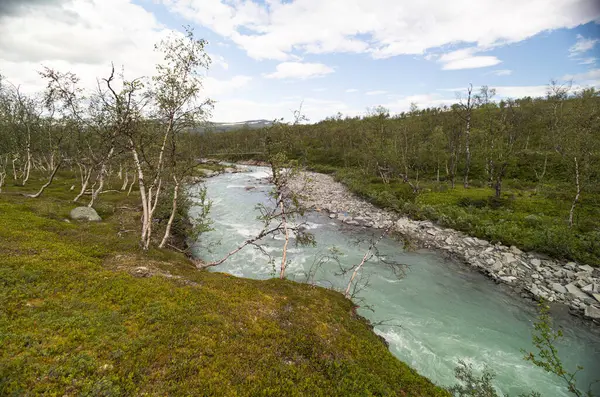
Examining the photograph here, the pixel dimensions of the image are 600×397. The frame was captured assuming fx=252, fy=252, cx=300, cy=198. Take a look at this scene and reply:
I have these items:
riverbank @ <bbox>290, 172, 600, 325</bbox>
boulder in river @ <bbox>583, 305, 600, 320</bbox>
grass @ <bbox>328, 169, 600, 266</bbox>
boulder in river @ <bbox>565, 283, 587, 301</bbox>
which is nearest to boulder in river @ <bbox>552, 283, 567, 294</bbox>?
riverbank @ <bbox>290, 172, 600, 325</bbox>

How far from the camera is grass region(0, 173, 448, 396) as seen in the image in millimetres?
6383

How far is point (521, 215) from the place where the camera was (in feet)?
91.5

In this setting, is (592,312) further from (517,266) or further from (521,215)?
(521,215)

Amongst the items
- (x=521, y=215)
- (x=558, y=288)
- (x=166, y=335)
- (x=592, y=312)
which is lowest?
(x=592, y=312)

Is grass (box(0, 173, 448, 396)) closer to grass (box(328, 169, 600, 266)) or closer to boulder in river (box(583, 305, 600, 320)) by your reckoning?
grass (box(328, 169, 600, 266))

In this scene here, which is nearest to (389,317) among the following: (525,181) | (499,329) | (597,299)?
(499,329)

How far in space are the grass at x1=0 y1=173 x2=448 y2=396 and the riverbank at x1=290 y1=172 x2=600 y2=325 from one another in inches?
264

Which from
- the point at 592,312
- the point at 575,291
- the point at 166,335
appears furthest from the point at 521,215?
the point at 166,335

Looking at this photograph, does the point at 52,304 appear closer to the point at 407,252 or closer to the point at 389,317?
the point at 389,317

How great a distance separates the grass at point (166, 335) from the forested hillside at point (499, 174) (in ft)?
24.1

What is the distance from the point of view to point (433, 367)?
482 inches

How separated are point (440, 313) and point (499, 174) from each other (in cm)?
2449

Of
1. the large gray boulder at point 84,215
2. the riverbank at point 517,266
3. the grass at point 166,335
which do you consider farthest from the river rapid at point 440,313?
the large gray boulder at point 84,215

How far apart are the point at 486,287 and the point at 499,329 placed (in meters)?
4.73
